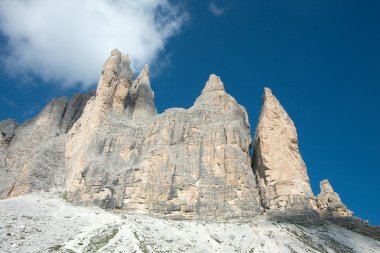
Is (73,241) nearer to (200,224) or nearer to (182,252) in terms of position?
(182,252)

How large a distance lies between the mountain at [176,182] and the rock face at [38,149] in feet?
1.03

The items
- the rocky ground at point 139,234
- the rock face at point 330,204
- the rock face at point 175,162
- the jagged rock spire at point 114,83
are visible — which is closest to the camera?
the rocky ground at point 139,234

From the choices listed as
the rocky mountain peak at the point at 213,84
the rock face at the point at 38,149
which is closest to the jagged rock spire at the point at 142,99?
the rocky mountain peak at the point at 213,84

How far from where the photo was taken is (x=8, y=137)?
99.6 metres

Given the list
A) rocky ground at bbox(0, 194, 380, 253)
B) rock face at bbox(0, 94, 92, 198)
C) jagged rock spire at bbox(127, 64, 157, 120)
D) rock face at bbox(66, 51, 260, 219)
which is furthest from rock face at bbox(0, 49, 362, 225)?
rocky ground at bbox(0, 194, 380, 253)

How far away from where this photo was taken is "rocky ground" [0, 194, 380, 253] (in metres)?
52.5

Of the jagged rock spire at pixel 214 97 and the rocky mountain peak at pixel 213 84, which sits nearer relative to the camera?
the jagged rock spire at pixel 214 97

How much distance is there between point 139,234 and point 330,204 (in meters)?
32.0

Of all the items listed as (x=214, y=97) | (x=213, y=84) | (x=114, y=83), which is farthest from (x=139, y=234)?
(x=213, y=84)

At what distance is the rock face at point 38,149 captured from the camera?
252 feet

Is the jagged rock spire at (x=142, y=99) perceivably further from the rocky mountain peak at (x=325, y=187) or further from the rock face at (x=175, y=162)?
the rocky mountain peak at (x=325, y=187)

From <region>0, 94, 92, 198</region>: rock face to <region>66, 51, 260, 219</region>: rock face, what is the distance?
2848 mm

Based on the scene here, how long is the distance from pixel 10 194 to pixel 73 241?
2653 centimetres

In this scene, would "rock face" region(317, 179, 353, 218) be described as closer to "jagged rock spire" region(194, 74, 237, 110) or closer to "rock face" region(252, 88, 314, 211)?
"rock face" region(252, 88, 314, 211)
